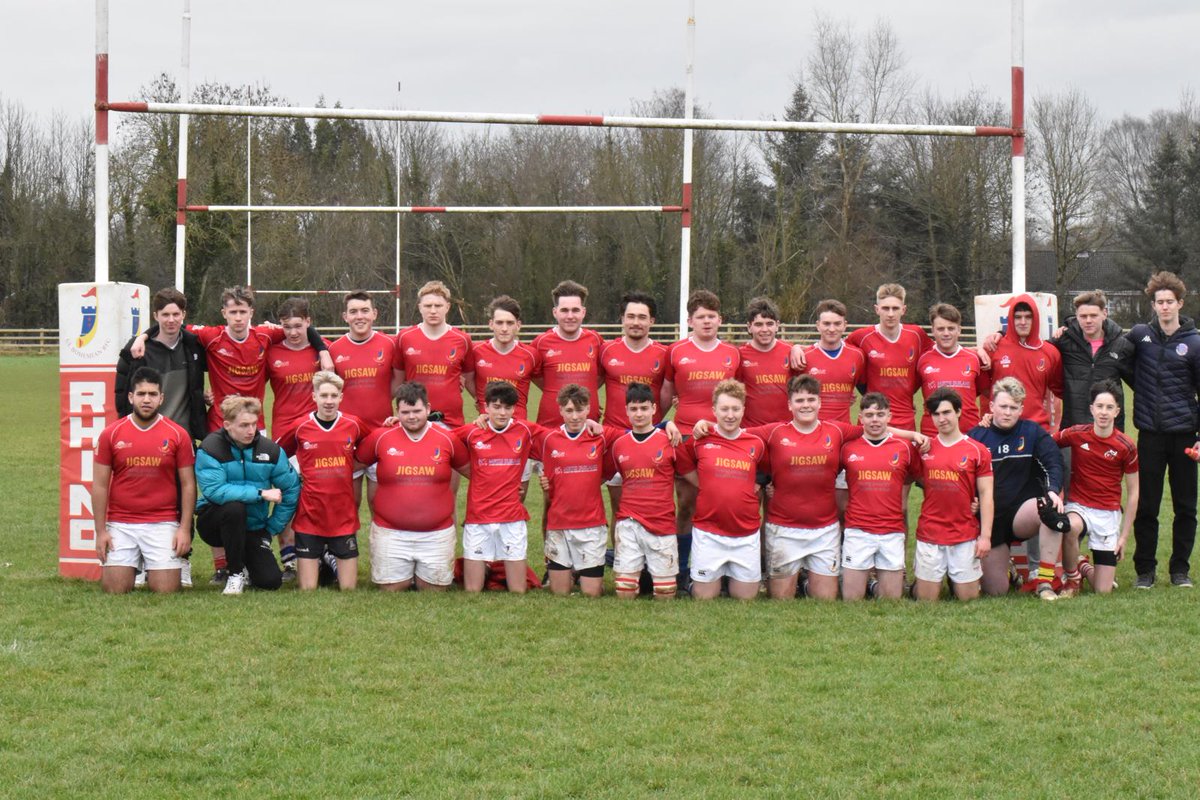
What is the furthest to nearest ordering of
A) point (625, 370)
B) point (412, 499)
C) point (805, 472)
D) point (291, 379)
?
point (291, 379) → point (625, 370) → point (412, 499) → point (805, 472)

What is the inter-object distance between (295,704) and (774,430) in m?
3.12

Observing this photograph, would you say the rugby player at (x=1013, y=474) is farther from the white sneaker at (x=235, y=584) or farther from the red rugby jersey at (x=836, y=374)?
the white sneaker at (x=235, y=584)

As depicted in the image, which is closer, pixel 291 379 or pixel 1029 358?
pixel 1029 358

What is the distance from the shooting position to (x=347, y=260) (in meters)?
22.5

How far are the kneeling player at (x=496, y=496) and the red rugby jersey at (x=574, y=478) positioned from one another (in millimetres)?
184

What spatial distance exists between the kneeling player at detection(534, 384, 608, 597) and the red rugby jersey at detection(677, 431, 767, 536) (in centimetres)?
55

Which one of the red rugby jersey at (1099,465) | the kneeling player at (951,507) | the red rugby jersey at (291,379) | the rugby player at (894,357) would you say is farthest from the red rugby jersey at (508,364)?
the red rugby jersey at (1099,465)

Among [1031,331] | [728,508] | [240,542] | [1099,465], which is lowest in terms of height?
[240,542]

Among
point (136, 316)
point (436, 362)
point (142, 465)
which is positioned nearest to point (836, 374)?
point (436, 362)

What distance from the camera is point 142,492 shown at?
6547mm

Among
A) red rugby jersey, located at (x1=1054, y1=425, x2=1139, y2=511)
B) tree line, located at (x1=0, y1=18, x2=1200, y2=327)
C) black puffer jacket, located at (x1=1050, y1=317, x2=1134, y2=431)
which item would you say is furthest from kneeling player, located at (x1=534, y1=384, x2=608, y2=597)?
tree line, located at (x1=0, y1=18, x2=1200, y2=327)

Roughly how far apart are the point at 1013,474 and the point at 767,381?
144 centimetres

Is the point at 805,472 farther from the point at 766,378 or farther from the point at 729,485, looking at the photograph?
the point at 766,378

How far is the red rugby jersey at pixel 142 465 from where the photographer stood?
653 cm
